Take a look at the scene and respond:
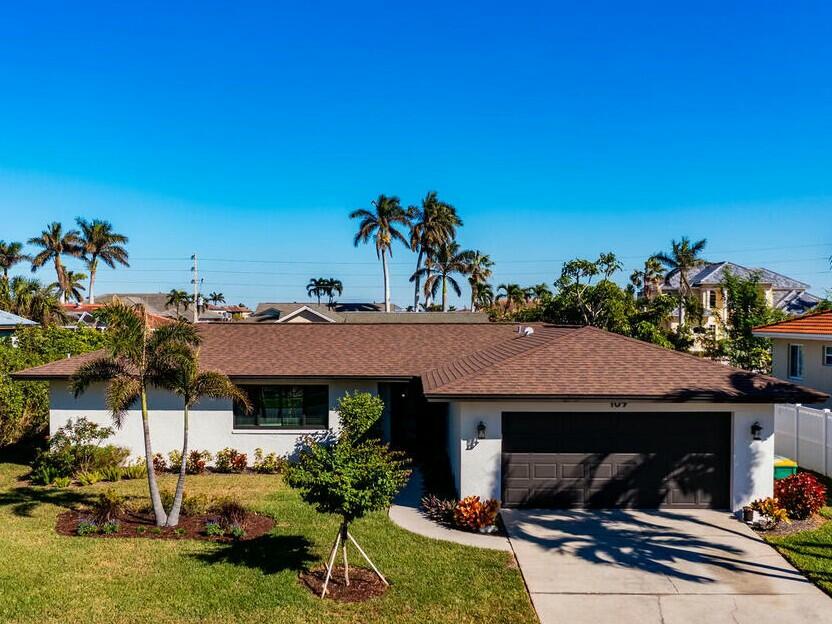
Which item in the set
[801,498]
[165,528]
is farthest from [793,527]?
[165,528]

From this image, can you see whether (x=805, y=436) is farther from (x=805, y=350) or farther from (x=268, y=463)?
(x=268, y=463)

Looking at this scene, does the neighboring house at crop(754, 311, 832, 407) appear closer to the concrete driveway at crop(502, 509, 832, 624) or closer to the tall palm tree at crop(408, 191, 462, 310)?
the concrete driveway at crop(502, 509, 832, 624)

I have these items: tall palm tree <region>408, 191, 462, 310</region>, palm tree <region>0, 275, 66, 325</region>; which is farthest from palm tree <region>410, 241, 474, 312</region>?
Result: palm tree <region>0, 275, 66, 325</region>

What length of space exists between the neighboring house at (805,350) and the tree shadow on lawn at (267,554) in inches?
707

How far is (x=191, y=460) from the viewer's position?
16.8 metres

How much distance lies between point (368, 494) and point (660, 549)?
5566mm

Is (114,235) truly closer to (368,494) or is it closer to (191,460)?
(191,460)

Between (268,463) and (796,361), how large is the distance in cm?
1975

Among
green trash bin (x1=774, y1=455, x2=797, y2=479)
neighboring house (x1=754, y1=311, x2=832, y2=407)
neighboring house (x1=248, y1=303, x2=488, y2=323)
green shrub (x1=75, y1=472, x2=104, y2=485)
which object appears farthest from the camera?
neighboring house (x1=248, y1=303, x2=488, y2=323)

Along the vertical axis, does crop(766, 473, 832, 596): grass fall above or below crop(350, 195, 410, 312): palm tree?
below

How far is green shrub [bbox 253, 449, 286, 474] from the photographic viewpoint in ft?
54.9

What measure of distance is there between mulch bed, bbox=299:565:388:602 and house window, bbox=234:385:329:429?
311 inches

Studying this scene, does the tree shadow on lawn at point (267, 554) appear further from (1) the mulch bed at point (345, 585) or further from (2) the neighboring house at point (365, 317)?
(2) the neighboring house at point (365, 317)

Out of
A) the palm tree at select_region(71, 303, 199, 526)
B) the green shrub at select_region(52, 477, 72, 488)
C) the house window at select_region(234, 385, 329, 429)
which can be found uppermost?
the palm tree at select_region(71, 303, 199, 526)
